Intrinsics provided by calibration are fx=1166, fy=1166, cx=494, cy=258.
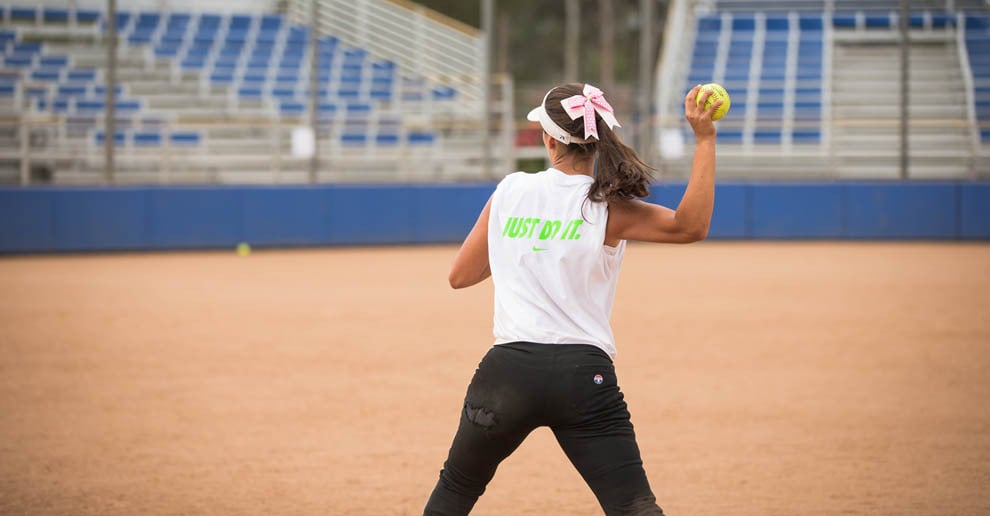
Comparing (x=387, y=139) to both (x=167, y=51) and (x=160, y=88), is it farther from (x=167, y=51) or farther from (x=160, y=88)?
(x=167, y=51)

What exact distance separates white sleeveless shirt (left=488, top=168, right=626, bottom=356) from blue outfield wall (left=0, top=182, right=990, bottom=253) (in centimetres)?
1734

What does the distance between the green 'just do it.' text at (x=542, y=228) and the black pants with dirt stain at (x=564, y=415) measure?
0.34 m

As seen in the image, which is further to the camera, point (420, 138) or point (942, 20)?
point (942, 20)

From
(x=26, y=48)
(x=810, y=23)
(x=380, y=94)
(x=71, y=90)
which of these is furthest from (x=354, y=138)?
(x=810, y=23)

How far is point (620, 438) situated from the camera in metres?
3.52

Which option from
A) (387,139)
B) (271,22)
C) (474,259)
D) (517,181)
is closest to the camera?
(517,181)

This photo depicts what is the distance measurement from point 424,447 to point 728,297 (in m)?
7.83

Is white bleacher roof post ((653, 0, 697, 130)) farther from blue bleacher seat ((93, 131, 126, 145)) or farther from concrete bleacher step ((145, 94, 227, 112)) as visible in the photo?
blue bleacher seat ((93, 131, 126, 145))

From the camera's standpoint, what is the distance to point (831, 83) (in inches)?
1152

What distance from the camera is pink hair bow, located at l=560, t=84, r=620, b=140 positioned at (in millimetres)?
3562

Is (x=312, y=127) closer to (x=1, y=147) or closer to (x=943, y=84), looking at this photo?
(x=1, y=147)

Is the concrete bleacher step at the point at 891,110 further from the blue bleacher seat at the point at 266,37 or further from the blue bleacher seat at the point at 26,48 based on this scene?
the blue bleacher seat at the point at 26,48

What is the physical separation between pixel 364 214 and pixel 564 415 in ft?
61.5

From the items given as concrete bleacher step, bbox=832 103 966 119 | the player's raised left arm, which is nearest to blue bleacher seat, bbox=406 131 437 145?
concrete bleacher step, bbox=832 103 966 119
